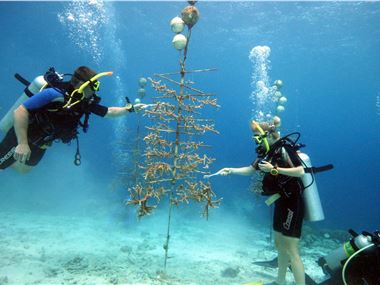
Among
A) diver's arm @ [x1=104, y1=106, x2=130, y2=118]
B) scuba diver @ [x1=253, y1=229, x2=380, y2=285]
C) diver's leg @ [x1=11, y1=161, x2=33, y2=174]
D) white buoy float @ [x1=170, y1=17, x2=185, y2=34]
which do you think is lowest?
scuba diver @ [x1=253, y1=229, x2=380, y2=285]

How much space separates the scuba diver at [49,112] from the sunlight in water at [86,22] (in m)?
28.6

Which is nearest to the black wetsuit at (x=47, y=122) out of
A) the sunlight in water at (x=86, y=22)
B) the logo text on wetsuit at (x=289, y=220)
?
the logo text on wetsuit at (x=289, y=220)

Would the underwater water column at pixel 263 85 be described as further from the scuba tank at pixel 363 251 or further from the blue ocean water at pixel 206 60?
the scuba tank at pixel 363 251

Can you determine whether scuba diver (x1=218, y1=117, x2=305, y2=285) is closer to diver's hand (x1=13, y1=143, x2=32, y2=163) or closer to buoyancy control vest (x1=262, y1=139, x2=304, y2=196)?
buoyancy control vest (x1=262, y1=139, x2=304, y2=196)

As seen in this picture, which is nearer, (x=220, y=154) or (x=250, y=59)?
(x=250, y=59)

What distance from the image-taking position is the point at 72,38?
4222cm

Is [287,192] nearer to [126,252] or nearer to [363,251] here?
[363,251]

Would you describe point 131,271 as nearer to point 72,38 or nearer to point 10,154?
point 10,154

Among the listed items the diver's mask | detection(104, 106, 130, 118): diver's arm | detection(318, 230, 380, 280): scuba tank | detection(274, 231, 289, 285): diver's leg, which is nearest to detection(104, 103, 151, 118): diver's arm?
detection(104, 106, 130, 118): diver's arm

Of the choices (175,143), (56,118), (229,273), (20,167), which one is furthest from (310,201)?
(20,167)

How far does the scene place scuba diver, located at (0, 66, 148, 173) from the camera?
13.9 ft

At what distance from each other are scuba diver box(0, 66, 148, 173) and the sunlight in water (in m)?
28.6

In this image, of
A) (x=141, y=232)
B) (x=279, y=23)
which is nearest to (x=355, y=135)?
(x=279, y=23)

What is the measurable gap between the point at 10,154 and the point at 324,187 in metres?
54.5
